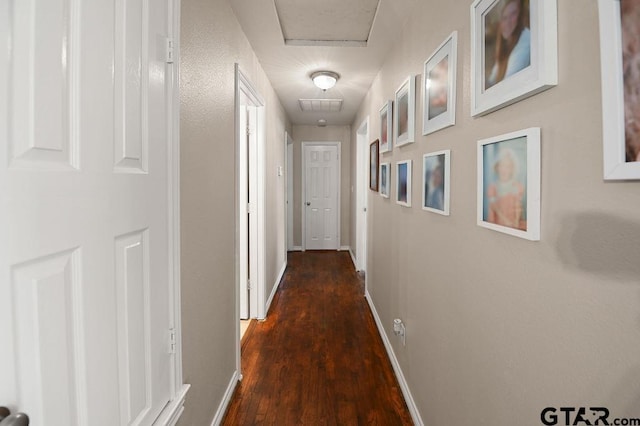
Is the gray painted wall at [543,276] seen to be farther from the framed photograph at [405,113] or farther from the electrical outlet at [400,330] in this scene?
the electrical outlet at [400,330]

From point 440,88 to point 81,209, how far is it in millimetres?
1459

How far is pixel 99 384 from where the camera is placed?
796 millimetres

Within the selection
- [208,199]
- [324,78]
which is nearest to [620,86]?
[208,199]

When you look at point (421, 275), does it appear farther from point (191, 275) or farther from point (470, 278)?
point (191, 275)

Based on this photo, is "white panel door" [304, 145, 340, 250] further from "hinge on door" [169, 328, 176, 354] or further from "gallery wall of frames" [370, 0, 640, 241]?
"hinge on door" [169, 328, 176, 354]

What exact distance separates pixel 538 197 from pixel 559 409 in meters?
0.51

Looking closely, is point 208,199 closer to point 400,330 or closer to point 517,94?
point 517,94

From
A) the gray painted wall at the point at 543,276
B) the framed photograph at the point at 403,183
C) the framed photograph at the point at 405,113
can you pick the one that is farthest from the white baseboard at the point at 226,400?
the framed photograph at the point at 405,113

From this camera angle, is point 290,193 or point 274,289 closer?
point 274,289

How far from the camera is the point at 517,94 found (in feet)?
3.01

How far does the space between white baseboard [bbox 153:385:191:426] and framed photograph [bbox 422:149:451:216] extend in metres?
1.25

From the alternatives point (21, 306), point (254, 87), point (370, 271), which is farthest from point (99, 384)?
point (370, 271)

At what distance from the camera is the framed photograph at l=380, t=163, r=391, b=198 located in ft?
9.05

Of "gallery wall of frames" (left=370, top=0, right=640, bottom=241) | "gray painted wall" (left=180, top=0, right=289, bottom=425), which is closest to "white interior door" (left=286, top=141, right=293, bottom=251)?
"gray painted wall" (left=180, top=0, right=289, bottom=425)
